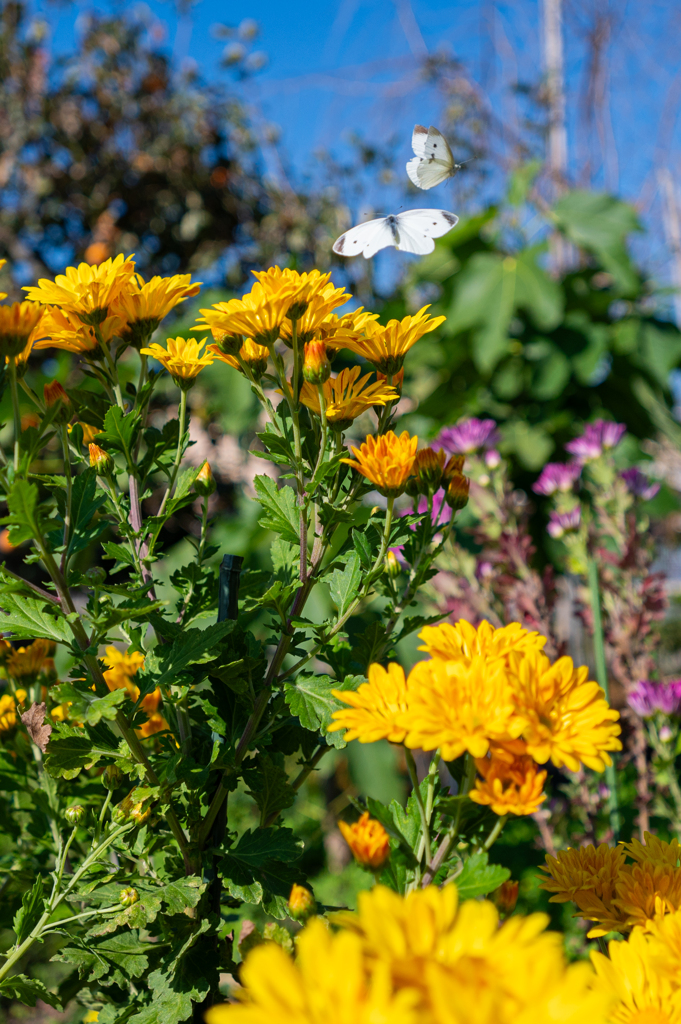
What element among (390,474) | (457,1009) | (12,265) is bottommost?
(457,1009)

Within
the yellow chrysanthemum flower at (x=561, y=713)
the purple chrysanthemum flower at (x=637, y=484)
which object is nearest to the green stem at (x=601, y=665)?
the purple chrysanthemum flower at (x=637, y=484)

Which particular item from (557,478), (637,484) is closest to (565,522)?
(557,478)

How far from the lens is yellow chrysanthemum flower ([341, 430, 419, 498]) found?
49cm

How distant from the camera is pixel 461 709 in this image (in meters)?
0.38

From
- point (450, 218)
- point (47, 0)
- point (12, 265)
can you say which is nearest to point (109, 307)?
point (450, 218)

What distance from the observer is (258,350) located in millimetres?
543

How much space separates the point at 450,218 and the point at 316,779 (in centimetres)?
273

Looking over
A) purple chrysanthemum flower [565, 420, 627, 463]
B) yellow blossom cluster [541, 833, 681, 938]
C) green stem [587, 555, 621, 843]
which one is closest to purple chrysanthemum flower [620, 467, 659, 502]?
purple chrysanthemum flower [565, 420, 627, 463]

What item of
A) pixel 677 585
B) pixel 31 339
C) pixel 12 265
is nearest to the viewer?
pixel 31 339

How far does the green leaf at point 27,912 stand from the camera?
0.50 m

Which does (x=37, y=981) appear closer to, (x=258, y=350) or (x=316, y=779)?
(x=258, y=350)

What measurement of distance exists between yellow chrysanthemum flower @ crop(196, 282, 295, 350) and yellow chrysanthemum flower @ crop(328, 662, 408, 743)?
27 cm

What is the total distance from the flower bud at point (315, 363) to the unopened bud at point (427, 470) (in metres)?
0.11

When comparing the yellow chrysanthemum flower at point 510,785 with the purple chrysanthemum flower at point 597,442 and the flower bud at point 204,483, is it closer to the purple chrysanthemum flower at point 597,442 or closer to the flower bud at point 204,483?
the flower bud at point 204,483
